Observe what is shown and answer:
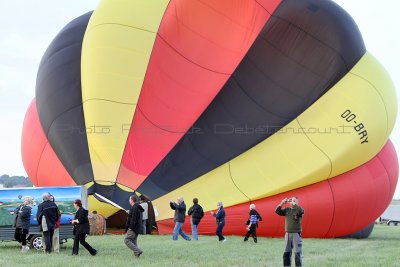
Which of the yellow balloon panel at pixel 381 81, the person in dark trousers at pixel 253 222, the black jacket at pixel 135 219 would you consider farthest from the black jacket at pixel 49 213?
the yellow balloon panel at pixel 381 81

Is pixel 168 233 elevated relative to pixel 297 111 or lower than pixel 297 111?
lower

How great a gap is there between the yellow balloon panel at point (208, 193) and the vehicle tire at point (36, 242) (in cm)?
388

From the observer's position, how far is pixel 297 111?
1580 cm

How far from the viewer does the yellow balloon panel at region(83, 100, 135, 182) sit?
623 inches

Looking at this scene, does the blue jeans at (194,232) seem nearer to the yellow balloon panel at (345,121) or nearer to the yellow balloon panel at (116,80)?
the yellow balloon panel at (116,80)

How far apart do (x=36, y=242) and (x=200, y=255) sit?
4.15 metres

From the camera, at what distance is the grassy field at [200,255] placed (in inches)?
390

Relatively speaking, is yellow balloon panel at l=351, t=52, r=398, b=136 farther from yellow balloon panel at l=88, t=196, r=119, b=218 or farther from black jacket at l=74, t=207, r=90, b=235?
black jacket at l=74, t=207, r=90, b=235

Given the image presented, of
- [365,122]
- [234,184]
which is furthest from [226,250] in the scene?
[365,122]

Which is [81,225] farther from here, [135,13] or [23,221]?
[135,13]

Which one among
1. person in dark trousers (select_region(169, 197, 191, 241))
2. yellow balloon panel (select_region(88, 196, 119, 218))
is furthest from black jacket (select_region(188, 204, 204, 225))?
yellow balloon panel (select_region(88, 196, 119, 218))

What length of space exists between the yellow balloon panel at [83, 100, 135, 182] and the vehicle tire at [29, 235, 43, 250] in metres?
3.21

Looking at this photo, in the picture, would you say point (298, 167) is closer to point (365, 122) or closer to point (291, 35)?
point (365, 122)

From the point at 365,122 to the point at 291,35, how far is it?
3.27 m
